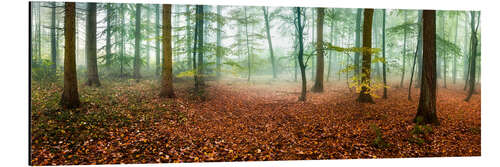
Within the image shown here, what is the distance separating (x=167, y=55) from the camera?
15.9 ft

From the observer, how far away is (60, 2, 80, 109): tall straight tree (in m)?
3.88

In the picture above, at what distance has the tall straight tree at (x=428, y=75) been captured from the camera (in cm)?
431

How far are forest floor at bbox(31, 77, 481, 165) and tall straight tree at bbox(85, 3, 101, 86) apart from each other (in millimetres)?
201

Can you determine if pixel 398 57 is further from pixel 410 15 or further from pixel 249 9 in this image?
pixel 249 9

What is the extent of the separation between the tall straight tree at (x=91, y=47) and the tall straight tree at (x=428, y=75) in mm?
6016

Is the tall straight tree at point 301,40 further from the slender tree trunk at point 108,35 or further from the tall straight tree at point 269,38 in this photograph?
the slender tree trunk at point 108,35

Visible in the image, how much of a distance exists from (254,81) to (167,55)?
1916mm

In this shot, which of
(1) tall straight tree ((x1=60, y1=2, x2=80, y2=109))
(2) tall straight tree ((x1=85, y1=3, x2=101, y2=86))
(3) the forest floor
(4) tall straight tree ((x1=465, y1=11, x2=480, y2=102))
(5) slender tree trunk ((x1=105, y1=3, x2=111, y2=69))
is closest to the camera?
(3) the forest floor

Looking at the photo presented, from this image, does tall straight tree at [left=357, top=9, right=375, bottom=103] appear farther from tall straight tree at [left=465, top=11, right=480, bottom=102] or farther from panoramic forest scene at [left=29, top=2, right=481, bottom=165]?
tall straight tree at [left=465, top=11, right=480, bottom=102]

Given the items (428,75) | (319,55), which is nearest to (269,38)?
(319,55)

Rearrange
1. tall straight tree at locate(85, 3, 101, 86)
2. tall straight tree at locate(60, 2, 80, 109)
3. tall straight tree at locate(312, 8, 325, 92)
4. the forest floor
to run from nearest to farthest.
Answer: the forest floor < tall straight tree at locate(60, 2, 80, 109) < tall straight tree at locate(85, 3, 101, 86) < tall straight tree at locate(312, 8, 325, 92)

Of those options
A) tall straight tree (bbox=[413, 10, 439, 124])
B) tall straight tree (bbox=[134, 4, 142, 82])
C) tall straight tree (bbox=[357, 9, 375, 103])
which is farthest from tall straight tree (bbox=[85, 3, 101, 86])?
tall straight tree (bbox=[413, 10, 439, 124])

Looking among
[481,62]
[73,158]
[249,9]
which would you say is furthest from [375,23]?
[73,158]

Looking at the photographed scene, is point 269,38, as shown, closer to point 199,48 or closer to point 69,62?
point 199,48
